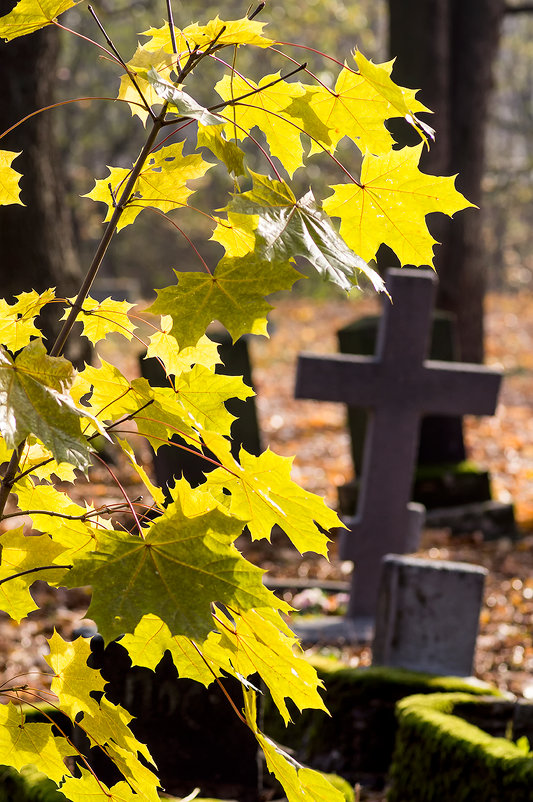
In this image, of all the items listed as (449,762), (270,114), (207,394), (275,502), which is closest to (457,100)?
(449,762)

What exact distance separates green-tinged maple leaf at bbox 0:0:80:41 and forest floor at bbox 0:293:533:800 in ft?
3.51

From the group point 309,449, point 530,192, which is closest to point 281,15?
point 530,192

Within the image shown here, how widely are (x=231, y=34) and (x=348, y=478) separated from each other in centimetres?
697

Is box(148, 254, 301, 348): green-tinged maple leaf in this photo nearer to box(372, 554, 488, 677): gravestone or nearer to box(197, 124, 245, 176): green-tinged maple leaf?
box(197, 124, 245, 176): green-tinged maple leaf

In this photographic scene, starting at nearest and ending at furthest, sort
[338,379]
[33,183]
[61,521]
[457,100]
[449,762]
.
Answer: [61,521], [449,762], [338,379], [33,183], [457,100]

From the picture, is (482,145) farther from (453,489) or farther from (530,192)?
(530,192)

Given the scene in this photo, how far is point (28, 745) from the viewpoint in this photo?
5.07 ft

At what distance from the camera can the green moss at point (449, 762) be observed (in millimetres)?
2512

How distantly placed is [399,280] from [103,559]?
162 inches

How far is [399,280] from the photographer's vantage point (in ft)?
16.7

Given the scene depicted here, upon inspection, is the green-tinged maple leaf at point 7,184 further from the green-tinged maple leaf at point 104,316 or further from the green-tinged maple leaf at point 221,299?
the green-tinged maple leaf at point 221,299

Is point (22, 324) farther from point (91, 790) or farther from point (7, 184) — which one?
point (91, 790)

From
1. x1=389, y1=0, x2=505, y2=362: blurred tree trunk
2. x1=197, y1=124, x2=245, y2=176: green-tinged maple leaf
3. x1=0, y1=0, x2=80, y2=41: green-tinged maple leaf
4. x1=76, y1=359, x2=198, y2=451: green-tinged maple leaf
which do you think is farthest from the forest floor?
x1=389, y1=0, x2=505, y2=362: blurred tree trunk

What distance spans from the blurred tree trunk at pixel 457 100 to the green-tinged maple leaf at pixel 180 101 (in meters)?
7.28
